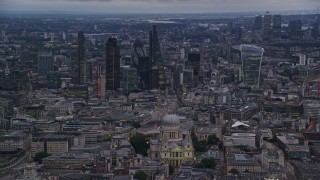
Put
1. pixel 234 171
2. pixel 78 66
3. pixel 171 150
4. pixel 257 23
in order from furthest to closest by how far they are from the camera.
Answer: pixel 257 23
pixel 78 66
pixel 171 150
pixel 234 171

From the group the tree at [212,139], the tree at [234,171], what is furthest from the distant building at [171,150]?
the tree at [234,171]

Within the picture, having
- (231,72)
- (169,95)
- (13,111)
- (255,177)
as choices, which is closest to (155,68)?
(169,95)

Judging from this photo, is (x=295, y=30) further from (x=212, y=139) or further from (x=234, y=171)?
(x=234, y=171)

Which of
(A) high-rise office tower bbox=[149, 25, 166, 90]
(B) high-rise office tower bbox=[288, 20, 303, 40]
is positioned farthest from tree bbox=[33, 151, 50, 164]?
(B) high-rise office tower bbox=[288, 20, 303, 40]

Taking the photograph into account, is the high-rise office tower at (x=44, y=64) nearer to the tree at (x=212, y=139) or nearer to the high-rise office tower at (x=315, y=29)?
the tree at (x=212, y=139)

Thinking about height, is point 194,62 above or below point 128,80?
above

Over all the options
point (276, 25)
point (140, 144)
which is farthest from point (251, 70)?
point (276, 25)

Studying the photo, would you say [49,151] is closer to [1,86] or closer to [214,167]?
[214,167]
